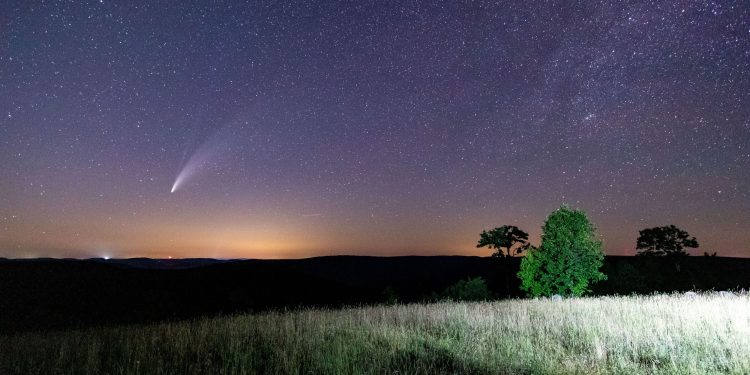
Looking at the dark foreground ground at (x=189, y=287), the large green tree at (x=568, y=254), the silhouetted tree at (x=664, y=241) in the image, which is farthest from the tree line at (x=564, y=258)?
the silhouetted tree at (x=664, y=241)

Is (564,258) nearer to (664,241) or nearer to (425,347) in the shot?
(425,347)

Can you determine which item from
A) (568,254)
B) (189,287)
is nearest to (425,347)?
(568,254)

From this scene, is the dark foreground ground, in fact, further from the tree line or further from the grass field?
the grass field

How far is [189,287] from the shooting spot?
2532 inches

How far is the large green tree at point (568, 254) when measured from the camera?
2295 centimetres

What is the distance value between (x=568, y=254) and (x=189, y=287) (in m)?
57.1

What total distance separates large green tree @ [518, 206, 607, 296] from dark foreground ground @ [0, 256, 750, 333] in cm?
611

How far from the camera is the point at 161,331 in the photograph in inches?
411

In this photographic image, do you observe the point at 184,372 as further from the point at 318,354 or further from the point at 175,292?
the point at 175,292

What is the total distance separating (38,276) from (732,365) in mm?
64547

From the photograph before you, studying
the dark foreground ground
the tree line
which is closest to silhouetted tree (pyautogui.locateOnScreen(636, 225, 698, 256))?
the dark foreground ground

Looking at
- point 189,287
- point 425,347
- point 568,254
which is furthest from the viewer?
point 189,287

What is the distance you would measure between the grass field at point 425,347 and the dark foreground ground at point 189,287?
11404mm

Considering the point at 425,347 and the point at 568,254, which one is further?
the point at 568,254
